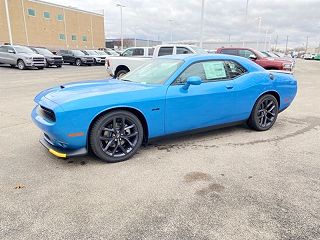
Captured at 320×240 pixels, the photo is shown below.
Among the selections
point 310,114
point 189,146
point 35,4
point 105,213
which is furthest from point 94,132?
point 35,4

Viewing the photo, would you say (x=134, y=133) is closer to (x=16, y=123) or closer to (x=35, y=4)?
(x=16, y=123)

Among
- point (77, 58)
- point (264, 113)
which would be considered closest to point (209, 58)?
point (264, 113)

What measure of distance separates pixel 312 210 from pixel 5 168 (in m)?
3.79

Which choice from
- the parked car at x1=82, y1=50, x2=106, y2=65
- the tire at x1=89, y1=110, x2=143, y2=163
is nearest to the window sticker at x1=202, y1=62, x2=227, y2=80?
the tire at x1=89, y1=110, x2=143, y2=163

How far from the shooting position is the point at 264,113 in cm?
555

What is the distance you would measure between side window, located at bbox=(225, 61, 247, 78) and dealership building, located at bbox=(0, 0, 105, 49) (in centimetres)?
4556

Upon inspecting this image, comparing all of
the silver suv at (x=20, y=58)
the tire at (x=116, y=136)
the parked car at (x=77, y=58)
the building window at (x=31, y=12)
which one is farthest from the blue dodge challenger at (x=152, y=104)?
the building window at (x=31, y=12)

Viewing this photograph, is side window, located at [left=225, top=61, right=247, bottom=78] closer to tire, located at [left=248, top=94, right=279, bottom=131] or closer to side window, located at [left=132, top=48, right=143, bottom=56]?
tire, located at [left=248, top=94, right=279, bottom=131]

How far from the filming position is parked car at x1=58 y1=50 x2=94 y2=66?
26906 mm

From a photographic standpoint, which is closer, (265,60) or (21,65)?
(265,60)

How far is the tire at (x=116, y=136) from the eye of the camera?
12.5ft

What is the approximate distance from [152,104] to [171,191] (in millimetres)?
1360

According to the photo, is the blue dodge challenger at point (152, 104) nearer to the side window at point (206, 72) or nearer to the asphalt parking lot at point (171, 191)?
the side window at point (206, 72)

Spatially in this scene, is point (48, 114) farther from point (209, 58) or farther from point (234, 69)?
point (234, 69)
